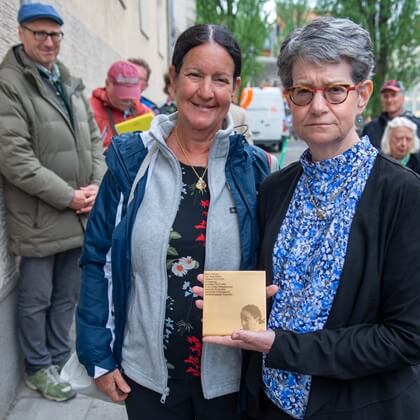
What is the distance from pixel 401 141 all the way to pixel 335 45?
3.28m

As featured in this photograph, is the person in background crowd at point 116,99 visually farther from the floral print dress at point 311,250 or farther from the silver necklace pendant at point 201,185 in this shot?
the floral print dress at point 311,250

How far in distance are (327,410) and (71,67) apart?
172 inches

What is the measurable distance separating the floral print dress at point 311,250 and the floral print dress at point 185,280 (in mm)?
286

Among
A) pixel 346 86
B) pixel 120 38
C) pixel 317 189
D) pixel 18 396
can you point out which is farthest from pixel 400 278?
pixel 120 38

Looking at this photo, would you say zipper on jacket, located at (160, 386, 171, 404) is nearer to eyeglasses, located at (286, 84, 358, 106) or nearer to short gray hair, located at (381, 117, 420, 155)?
eyeglasses, located at (286, 84, 358, 106)

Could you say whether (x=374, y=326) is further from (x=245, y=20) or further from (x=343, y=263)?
(x=245, y=20)

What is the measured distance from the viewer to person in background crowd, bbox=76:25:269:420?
167 cm

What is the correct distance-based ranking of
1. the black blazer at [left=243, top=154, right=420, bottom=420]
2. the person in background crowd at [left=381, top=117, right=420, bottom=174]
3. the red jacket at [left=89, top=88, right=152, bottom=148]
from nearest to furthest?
the black blazer at [left=243, top=154, right=420, bottom=420], the red jacket at [left=89, top=88, right=152, bottom=148], the person in background crowd at [left=381, top=117, right=420, bottom=174]

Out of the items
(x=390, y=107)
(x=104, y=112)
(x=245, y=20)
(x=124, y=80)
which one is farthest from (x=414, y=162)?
(x=245, y=20)

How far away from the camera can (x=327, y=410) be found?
1.42 metres

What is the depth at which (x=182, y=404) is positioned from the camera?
1.77 meters

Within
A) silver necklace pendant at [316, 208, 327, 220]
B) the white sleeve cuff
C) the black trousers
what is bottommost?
the black trousers

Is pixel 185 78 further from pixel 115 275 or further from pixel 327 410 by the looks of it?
pixel 327 410

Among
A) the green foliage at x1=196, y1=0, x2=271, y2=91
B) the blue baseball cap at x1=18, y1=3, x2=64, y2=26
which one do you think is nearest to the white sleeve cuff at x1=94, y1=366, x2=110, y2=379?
the blue baseball cap at x1=18, y1=3, x2=64, y2=26
